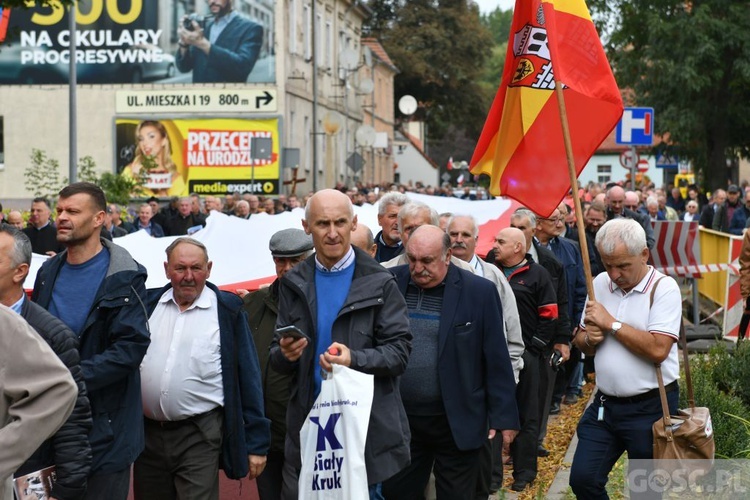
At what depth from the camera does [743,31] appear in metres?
37.1

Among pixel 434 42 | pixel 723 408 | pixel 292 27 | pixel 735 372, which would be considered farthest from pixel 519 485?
pixel 434 42

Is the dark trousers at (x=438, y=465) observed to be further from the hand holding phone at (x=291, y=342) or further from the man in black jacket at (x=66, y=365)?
the man in black jacket at (x=66, y=365)

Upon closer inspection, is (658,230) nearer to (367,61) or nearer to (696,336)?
(696,336)

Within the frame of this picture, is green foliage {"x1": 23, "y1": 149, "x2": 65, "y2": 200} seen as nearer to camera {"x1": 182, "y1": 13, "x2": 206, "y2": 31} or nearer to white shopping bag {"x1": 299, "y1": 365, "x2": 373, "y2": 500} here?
camera {"x1": 182, "y1": 13, "x2": 206, "y2": 31}

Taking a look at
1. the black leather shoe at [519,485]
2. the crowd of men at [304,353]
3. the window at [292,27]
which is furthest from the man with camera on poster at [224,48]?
the crowd of men at [304,353]

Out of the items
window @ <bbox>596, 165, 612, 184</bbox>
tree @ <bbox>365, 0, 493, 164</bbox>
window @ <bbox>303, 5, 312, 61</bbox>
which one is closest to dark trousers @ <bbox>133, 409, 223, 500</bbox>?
window @ <bbox>303, 5, 312, 61</bbox>

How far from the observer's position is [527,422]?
9.70 metres

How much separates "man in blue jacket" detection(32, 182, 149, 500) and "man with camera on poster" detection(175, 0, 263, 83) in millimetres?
36135

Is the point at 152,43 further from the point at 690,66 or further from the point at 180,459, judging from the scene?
the point at 180,459

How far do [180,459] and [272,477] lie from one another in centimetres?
88

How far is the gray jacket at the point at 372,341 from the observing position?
5742 mm

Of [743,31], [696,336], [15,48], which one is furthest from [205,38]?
[696,336]

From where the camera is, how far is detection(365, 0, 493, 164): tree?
243ft

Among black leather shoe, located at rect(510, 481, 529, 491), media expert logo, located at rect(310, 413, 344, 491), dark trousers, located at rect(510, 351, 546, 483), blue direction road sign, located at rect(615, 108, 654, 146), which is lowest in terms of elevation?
black leather shoe, located at rect(510, 481, 529, 491)
